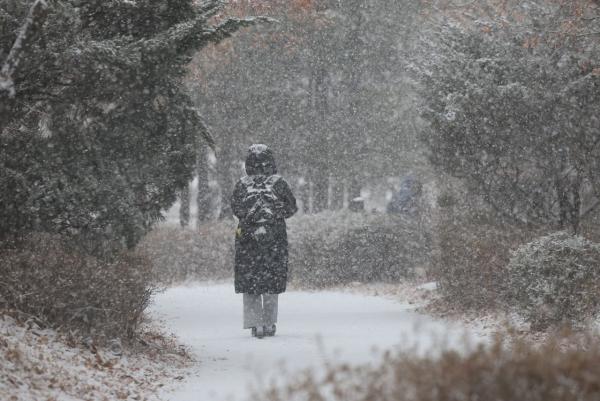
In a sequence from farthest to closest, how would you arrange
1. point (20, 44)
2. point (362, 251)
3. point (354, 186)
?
point (354, 186), point (362, 251), point (20, 44)

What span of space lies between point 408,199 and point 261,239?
1218 centimetres

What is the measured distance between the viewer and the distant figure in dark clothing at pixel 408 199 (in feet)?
72.2

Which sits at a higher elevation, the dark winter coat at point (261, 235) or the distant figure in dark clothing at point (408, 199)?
the distant figure in dark clothing at point (408, 199)

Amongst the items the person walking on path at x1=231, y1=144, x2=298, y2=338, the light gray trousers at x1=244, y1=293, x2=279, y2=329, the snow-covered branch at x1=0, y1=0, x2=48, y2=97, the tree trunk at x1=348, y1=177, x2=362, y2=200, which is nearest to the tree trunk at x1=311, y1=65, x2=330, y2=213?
the tree trunk at x1=348, y1=177, x2=362, y2=200

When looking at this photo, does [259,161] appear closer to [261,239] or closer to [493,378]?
[261,239]

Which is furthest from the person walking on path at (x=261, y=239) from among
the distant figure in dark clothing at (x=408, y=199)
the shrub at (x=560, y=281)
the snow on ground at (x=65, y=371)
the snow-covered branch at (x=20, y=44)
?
the distant figure in dark clothing at (x=408, y=199)

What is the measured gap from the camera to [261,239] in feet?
36.7

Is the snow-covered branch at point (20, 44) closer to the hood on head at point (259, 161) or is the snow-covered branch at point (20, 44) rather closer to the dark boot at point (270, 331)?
the hood on head at point (259, 161)

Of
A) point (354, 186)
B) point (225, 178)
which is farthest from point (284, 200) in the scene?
point (354, 186)

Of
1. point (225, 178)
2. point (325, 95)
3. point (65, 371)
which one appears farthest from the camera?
point (225, 178)

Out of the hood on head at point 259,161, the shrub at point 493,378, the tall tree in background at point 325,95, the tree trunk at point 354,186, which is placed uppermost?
the tall tree in background at point 325,95

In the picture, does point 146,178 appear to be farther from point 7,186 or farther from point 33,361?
point 33,361

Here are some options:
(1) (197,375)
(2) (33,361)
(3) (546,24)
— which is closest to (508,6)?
(3) (546,24)

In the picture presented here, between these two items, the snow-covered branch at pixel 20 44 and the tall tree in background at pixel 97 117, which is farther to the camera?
the tall tree in background at pixel 97 117
